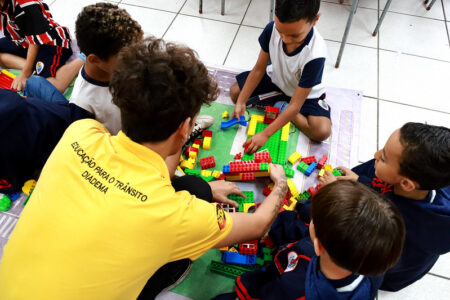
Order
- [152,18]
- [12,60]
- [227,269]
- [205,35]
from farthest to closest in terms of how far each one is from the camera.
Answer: [152,18] < [205,35] < [12,60] < [227,269]

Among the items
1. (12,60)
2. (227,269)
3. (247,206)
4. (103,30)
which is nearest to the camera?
(103,30)

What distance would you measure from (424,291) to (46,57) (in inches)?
105

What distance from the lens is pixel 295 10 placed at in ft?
4.59

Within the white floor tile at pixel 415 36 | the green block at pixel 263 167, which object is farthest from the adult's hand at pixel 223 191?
the white floor tile at pixel 415 36

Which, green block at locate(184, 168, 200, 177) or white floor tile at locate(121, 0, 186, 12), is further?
white floor tile at locate(121, 0, 186, 12)

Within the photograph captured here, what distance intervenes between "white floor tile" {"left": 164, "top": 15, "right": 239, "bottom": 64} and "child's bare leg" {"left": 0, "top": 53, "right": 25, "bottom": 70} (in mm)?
1095

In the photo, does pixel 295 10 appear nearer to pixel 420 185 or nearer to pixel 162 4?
pixel 420 185

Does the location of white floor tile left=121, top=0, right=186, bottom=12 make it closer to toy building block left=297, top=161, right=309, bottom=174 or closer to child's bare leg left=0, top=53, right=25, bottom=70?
child's bare leg left=0, top=53, right=25, bottom=70

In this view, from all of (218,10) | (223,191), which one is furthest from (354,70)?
(223,191)

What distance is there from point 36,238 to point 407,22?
326 centimetres

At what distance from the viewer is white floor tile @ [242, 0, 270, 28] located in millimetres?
2793

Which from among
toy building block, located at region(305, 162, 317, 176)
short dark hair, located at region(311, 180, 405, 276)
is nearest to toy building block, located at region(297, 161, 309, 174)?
toy building block, located at region(305, 162, 317, 176)

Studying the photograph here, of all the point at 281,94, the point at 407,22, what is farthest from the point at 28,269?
the point at 407,22

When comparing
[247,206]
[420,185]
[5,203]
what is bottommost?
[5,203]
